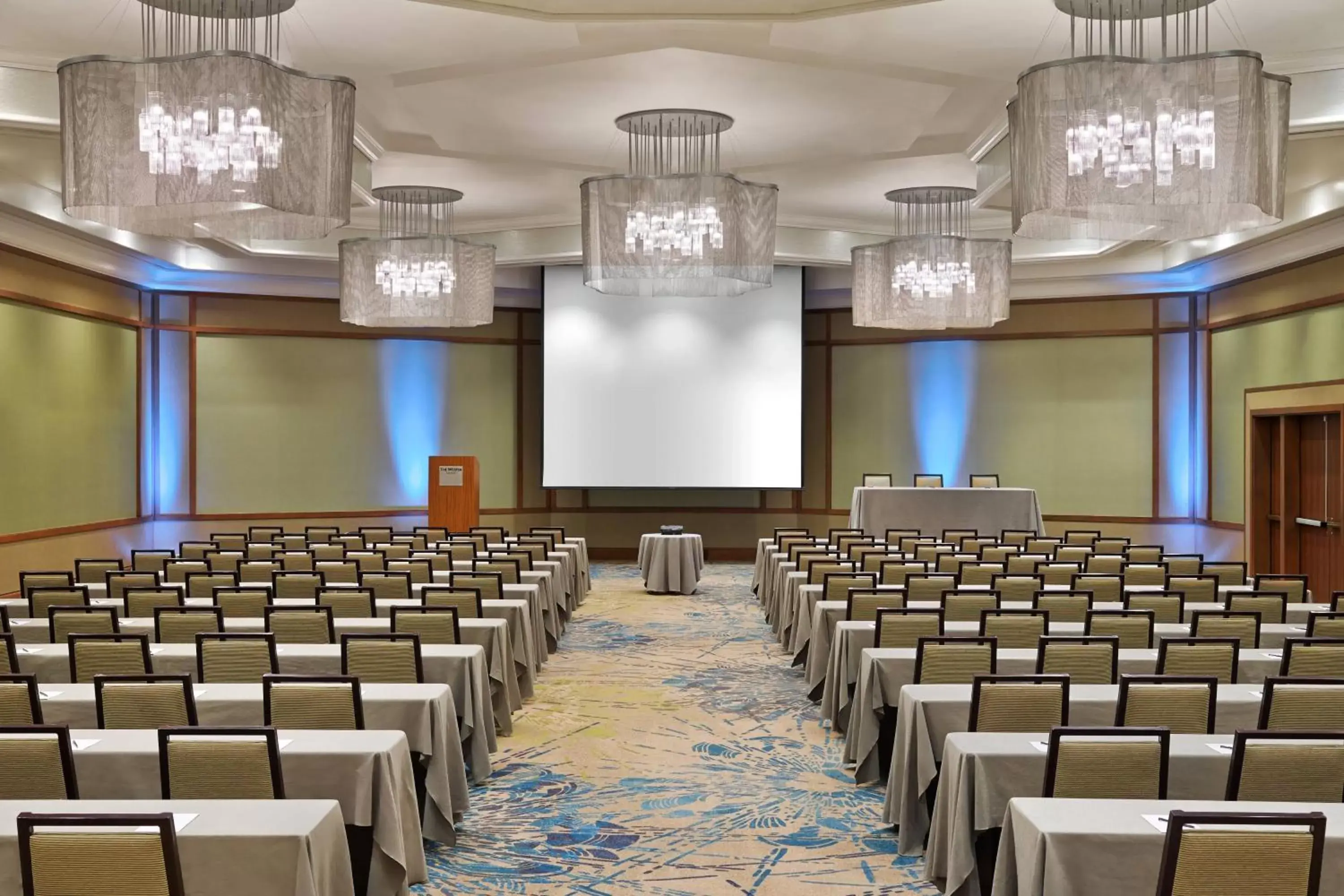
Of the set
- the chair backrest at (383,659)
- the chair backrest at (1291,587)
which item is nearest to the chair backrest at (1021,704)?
the chair backrest at (383,659)

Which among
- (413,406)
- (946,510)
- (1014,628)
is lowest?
(1014,628)

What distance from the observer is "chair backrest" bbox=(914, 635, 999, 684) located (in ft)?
19.8

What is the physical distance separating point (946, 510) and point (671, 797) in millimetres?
10634

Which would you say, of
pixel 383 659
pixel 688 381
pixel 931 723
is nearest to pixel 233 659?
pixel 383 659

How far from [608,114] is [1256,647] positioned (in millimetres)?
7520

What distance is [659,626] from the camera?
41.0 ft

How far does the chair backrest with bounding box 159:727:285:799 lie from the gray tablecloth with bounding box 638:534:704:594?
36.3 ft

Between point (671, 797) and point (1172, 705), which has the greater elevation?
point (1172, 705)

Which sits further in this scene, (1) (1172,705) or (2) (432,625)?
(2) (432,625)

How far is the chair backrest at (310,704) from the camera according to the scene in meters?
5.06

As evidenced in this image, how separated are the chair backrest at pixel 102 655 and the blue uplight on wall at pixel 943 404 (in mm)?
14883

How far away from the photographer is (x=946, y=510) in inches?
637

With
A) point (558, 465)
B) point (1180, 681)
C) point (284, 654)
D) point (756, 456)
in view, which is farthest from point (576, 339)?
point (1180, 681)

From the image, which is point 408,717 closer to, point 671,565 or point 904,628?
point 904,628
